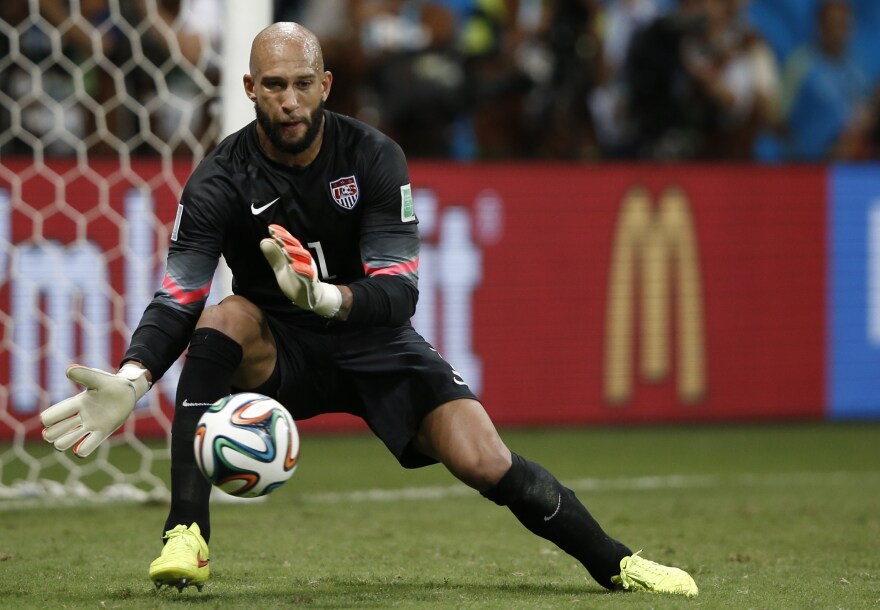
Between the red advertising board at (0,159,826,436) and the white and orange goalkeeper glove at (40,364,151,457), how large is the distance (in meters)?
6.06

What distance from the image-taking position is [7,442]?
9594 millimetres

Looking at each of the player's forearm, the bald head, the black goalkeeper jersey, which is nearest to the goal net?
the black goalkeeper jersey

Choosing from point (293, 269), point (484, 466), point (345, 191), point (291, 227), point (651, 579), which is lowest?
point (651, 579)

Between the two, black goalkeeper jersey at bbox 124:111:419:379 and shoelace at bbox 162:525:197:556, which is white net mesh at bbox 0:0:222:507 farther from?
shoelace at bbox 162:525:197:556

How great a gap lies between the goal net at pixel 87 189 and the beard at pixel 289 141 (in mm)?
4141

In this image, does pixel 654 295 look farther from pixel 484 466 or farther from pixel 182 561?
pixel 182 561

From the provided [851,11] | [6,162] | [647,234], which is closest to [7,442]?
[6,162]

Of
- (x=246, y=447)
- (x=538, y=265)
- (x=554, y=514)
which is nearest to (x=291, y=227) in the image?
(x=246, y=447)

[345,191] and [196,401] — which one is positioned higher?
[345,191]

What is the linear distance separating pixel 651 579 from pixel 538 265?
256 inches

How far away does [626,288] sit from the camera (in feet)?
37.0

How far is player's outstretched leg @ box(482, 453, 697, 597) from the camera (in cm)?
474

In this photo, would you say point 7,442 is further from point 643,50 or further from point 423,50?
point 643,50

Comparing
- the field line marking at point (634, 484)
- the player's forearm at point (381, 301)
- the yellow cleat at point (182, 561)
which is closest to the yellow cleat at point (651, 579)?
the player's forearm at point (381, 301)
